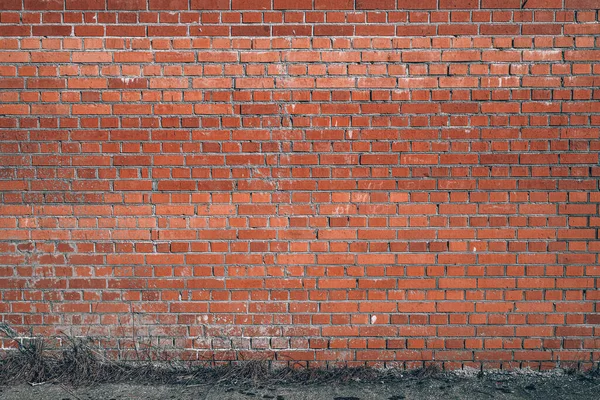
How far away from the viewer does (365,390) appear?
3.35 metres

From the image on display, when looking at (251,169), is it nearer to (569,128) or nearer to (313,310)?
(313,310)

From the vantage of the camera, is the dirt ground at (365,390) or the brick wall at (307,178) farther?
the brick wall at (307,178)

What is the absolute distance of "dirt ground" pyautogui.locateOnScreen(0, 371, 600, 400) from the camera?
3270 mm

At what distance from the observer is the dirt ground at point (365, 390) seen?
3.27m

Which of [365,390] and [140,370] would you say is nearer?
[365,390]

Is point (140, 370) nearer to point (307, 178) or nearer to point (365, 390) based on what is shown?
point (365, 390)

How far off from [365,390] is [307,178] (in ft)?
4.69

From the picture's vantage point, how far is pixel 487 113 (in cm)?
344

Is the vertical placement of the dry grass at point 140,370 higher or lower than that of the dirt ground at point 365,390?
higher

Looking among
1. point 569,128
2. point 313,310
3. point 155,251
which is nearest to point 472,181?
point 569,128

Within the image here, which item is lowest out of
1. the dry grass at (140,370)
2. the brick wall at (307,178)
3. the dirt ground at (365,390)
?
the dirt ground at (365,390)

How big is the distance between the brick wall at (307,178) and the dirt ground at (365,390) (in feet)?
0.49

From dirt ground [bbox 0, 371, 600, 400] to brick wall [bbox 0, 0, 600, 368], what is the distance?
15cm

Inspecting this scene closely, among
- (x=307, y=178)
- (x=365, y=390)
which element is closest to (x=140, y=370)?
(x=365, y=390)
